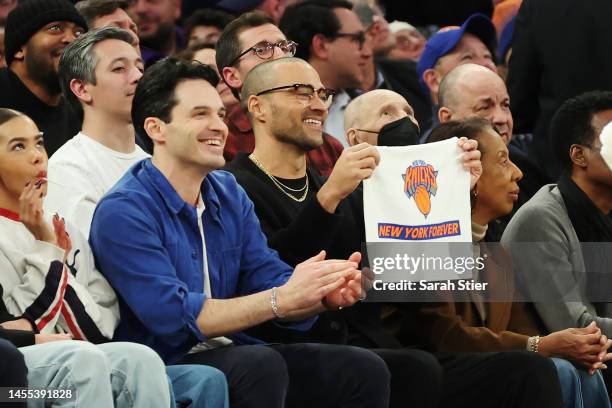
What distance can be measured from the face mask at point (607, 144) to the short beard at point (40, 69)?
251 cm

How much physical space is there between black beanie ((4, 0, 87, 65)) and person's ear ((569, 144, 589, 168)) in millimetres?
2404

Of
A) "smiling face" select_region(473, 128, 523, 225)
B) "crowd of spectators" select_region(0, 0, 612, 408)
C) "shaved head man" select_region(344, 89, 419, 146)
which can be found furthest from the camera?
"shaved head man" select_region(344, 89, 419, 146)

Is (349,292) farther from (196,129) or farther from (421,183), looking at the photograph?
(196,129)

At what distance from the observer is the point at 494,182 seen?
19.9ft

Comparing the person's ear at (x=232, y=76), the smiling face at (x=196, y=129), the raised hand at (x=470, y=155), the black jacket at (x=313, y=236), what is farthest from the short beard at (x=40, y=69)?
the raised hand at (x=470, y=155)

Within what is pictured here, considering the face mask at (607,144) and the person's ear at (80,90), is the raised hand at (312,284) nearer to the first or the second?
the person's ear at (80,90)

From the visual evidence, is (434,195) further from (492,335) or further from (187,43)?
(187,43)

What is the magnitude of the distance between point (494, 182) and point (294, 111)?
3.09 ft

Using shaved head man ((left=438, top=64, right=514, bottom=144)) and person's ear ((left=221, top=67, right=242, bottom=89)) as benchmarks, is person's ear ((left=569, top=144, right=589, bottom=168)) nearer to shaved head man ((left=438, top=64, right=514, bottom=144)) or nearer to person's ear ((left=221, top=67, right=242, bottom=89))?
shaved head man ((left=438, top=64, right=514, bottom=144))

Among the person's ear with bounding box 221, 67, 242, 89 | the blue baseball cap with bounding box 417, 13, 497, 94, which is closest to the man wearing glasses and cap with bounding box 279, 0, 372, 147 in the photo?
the blue baseball cap with bounding box 417, 13, 497, 94

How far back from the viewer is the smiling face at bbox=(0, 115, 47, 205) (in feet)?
16.0

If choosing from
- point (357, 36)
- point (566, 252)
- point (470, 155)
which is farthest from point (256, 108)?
point (357, 36)

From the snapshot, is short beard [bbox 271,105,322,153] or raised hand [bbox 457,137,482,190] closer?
raised hand [bbox 457,137,482,190]

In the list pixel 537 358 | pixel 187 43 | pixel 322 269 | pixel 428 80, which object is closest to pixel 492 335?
pixel 537 358
